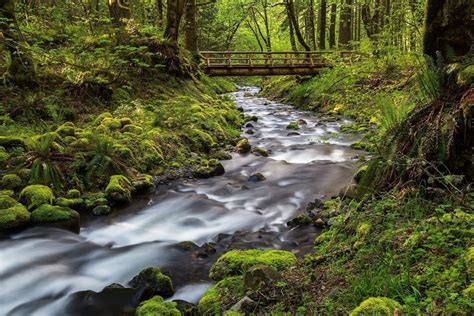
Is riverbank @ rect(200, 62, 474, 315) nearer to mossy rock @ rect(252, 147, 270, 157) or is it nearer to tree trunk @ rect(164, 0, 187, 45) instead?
mossy rock @ rect(252, 147, 270, 157)

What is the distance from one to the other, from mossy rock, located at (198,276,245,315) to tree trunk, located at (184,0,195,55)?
15.1m

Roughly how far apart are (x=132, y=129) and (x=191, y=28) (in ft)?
32.4

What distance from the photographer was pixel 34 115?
8914 mm

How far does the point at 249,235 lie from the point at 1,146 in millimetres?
4883

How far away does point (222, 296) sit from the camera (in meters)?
4.07

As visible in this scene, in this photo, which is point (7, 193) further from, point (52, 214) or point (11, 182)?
point (52, 214)

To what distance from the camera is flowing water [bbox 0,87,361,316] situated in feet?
15.9

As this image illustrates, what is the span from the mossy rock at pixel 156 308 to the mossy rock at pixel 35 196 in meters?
3.18

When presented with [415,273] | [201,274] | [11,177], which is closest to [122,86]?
[11,177]

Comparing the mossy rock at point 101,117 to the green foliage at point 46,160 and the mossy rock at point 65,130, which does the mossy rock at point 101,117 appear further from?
the green foliage at point 46,160

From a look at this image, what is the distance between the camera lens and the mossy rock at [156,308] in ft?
12.8

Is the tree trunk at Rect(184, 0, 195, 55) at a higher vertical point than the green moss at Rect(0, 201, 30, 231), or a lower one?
higher

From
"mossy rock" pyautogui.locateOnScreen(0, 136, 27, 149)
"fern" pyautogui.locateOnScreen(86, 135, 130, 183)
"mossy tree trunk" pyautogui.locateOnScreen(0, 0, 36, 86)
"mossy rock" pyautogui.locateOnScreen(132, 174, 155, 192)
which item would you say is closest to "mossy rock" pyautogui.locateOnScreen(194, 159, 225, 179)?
"mossy rock" pyautogui.locateOnScreen(132, 174, 155, 192)

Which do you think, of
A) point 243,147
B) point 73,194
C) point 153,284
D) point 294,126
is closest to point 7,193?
point 73,194
